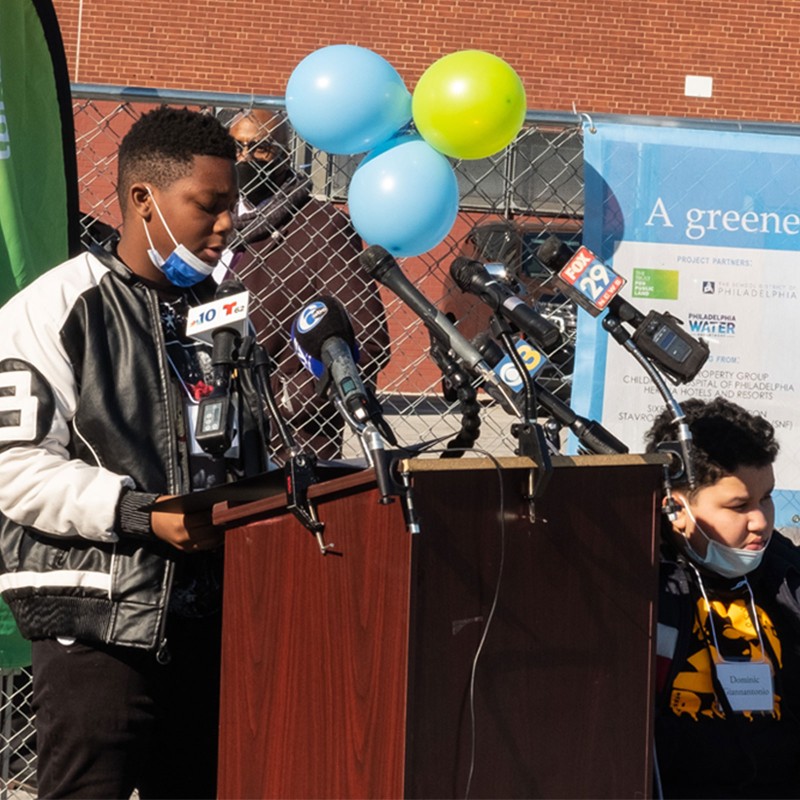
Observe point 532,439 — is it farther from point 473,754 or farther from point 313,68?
point 313,68

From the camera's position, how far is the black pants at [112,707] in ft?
8.83

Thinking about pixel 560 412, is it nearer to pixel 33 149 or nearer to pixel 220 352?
pixel 220 352

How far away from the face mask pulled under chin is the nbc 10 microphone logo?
111 cm

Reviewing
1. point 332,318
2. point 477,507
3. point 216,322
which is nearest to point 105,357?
point 216,322

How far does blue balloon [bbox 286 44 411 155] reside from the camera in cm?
438

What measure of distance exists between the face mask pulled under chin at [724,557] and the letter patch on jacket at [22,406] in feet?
4.82

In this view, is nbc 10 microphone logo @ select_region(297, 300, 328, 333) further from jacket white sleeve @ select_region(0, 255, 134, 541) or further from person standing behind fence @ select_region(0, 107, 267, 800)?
jacket white sleeve @ select_region(0, 255, 134, 541)

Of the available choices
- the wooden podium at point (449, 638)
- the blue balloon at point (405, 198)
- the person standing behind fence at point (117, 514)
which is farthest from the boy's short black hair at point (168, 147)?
the blue balloon at point (405, 198)

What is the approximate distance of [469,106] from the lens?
4227mm

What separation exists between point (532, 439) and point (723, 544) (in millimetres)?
994

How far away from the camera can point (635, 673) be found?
2459mm

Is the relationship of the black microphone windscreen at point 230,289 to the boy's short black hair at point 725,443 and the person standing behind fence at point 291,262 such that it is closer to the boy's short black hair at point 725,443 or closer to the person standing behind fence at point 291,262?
the boy's short black hair at point 725,443

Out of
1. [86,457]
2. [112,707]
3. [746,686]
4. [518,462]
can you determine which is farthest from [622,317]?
[112,707]

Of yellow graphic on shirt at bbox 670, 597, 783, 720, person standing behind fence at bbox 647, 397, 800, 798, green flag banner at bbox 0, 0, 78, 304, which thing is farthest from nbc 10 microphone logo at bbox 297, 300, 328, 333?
green flag banner at bbox 0, 0, 78, 304
